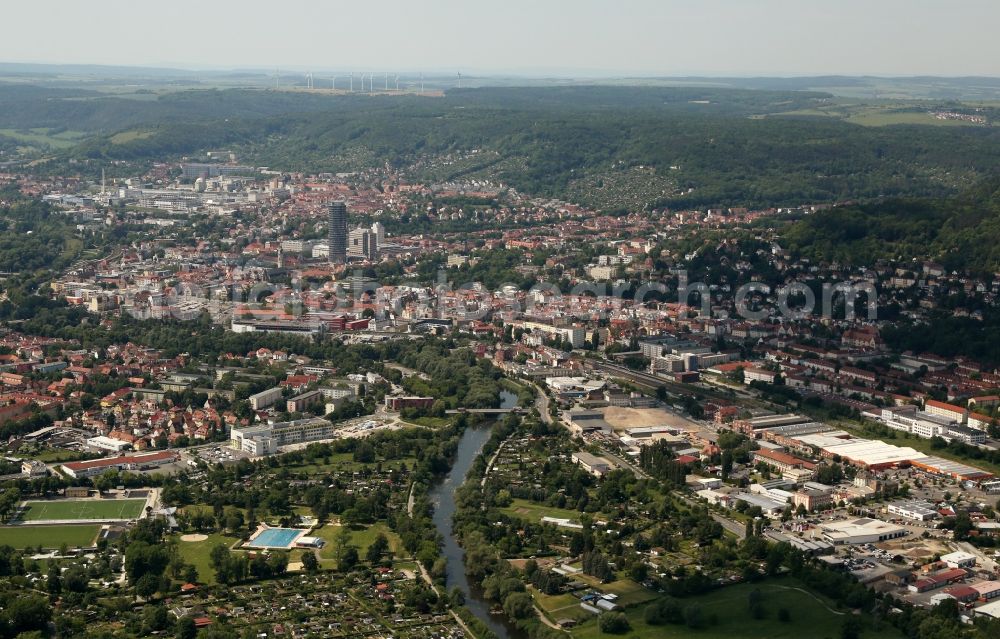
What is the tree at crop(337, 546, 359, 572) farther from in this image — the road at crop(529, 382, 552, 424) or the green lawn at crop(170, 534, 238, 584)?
the road at crop(529, 382, 552, 424)

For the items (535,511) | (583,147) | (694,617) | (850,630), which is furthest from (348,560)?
(583,147)

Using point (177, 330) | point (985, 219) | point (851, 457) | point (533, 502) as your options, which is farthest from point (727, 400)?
point (985, 219)

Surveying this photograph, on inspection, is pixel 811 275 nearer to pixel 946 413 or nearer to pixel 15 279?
pixel 946 413

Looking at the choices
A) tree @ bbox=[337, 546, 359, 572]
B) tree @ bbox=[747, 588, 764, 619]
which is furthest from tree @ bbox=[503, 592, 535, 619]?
tree @ bbox=[747, 588, 764, 619]

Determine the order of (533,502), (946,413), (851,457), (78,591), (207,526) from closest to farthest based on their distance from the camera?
(78,591), (207,526), (533,502), (851,457), (946,413)

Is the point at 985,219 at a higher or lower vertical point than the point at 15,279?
higher

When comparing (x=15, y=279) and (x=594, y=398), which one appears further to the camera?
(x=15, y=279)

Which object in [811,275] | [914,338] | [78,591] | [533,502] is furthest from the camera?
[811,275]
